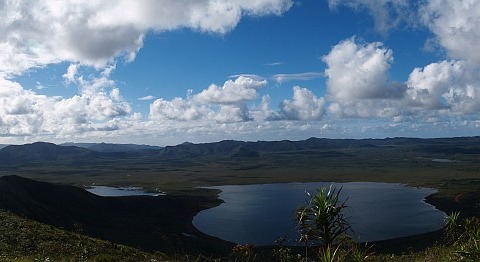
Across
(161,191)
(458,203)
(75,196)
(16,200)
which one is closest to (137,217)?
(75,196)

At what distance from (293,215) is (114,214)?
4563 cm

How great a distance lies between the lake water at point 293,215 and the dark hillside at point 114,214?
259 inches

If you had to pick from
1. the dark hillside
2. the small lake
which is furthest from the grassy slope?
the small lake

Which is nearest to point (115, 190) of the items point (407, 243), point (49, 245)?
point (407, 243)

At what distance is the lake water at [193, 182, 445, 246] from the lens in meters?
86.5

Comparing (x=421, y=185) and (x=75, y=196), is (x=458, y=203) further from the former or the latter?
(x=75, y=196)

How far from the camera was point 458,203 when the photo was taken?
11850 cm

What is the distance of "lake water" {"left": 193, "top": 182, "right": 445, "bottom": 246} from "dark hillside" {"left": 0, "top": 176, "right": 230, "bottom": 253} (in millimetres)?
6585

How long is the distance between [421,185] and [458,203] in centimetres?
5045

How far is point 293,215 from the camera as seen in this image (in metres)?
110

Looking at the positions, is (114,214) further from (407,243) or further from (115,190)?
(115,190)

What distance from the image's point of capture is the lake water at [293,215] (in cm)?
8650

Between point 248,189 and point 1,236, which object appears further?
point 248,189

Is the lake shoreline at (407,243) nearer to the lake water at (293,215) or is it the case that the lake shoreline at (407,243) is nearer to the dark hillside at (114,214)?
the lake water at (293,215)
